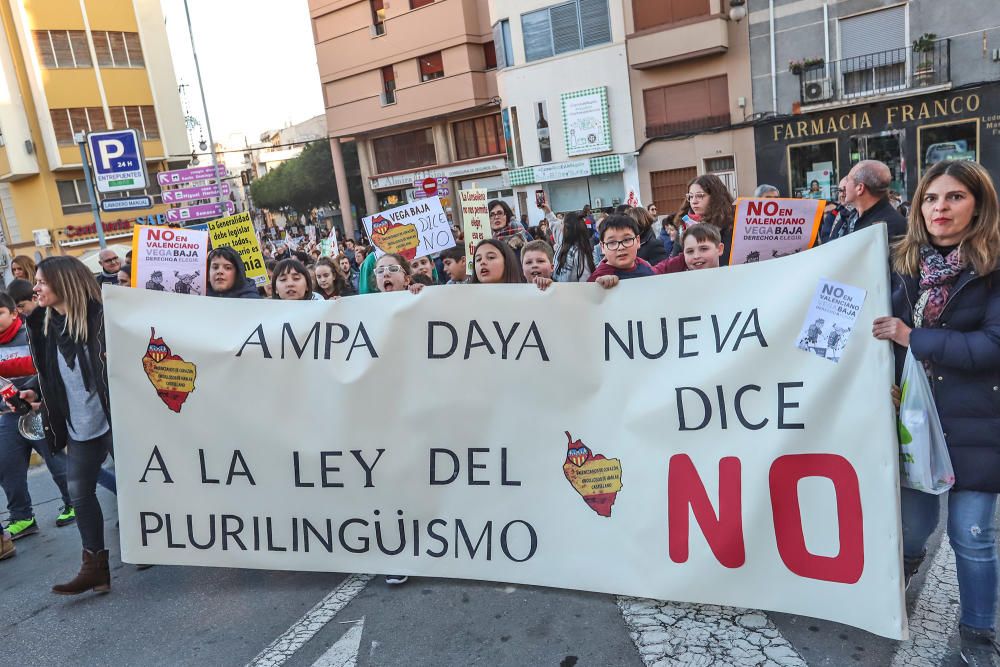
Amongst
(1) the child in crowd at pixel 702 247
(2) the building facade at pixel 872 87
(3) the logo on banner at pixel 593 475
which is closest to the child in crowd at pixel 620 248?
(1) the child in crowd at pixel 702 247

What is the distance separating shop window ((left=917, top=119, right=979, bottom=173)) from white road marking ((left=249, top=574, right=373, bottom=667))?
68.3 ft

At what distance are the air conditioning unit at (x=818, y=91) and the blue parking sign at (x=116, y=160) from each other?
1778 cm

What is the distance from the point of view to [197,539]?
392 cm

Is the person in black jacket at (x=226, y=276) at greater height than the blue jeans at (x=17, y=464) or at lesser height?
greater

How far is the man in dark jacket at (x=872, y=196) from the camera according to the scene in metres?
4.23

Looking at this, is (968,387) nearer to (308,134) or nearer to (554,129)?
(554,129)

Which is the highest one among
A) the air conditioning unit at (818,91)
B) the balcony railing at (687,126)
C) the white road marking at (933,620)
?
the air conditioning unit at (818,91)

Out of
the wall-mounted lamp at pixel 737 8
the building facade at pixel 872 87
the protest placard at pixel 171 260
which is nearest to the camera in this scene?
the protest placard at pixel 171 260

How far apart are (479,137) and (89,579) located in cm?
3040

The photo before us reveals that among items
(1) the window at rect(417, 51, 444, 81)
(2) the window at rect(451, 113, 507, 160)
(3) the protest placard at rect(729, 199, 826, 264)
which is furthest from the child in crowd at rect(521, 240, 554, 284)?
(1) the window at rect(417, 51, 444, 81)

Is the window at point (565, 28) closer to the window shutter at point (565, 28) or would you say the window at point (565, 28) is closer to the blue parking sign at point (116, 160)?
the window shutter at point (565, 28)

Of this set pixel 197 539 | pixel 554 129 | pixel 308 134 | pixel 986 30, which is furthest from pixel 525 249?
pixel 308 134

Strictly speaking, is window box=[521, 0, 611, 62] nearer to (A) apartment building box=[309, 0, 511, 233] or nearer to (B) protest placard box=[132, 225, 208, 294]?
(A) apartment building box=[309, 0, 511, 233]

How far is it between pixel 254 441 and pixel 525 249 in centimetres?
192
